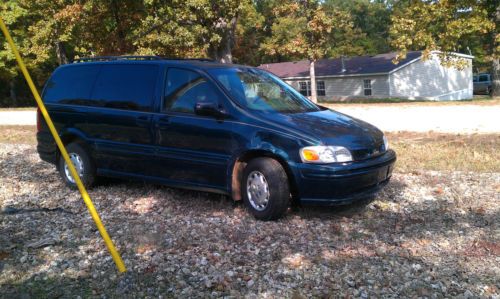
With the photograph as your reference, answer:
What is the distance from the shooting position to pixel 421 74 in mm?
40188

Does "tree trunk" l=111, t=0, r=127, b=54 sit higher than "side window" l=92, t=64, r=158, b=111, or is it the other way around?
"tree trunk" l=111, t=0, r=127, b=54

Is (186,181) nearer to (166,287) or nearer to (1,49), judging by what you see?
(166,287)

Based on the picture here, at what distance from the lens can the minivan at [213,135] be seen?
5.14m

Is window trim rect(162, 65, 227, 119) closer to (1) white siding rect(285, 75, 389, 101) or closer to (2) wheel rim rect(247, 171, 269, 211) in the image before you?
(2) wheel rim rect(247, 171, 269, 211)

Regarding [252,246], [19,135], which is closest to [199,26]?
[19,135]

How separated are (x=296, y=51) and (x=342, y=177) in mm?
27001

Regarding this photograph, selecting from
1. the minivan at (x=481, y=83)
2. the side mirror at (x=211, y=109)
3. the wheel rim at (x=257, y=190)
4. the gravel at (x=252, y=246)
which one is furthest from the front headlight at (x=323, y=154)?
the minivan at (x=481, y=83)

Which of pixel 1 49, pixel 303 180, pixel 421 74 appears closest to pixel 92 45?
pixel 303 180

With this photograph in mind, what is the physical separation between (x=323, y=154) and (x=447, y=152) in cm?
504

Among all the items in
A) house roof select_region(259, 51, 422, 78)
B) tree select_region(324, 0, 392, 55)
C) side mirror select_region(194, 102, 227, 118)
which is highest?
tree select_region(324, 0, 392, 55)

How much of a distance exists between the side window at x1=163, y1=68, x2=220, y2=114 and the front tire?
1.00 metres

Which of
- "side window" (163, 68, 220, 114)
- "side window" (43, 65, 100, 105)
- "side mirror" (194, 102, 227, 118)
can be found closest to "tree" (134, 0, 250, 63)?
"side window" (43, 65, 100, 105)

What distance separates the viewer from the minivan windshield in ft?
18.9

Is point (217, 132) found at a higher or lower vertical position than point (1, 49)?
lower
